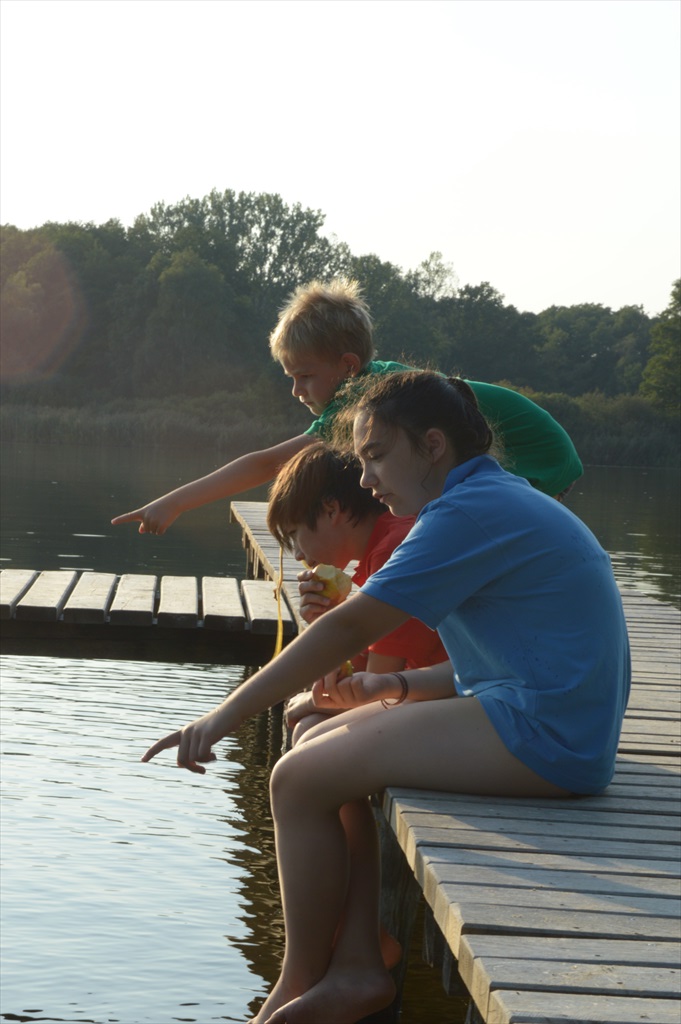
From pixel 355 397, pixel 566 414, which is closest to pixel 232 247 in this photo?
pixel 566 414

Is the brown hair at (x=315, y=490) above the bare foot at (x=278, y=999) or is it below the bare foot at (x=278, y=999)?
above

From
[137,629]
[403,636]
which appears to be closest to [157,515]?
[403,636]

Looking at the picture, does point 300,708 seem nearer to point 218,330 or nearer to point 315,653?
point 315,653

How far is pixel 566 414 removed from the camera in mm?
47656

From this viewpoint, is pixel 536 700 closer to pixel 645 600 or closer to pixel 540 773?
pixel 540 773

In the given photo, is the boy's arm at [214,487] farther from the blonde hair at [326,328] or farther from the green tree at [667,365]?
the green tree at [667,365]

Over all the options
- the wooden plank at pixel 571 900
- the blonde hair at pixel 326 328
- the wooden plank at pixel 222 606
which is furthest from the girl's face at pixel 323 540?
the wooden plank at pixel 222 606

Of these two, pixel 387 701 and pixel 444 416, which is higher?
pixel 444 416

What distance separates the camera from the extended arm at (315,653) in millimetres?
2760

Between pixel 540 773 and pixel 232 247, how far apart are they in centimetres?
6436

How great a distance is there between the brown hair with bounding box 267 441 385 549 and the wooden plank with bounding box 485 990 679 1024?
1677 mm

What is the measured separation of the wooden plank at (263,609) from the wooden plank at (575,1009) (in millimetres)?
4916

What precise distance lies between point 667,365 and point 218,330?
745 inches

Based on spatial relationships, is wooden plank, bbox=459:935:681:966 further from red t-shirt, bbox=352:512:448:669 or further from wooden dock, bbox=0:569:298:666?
wooden dock, bbox=0:569:298:666
